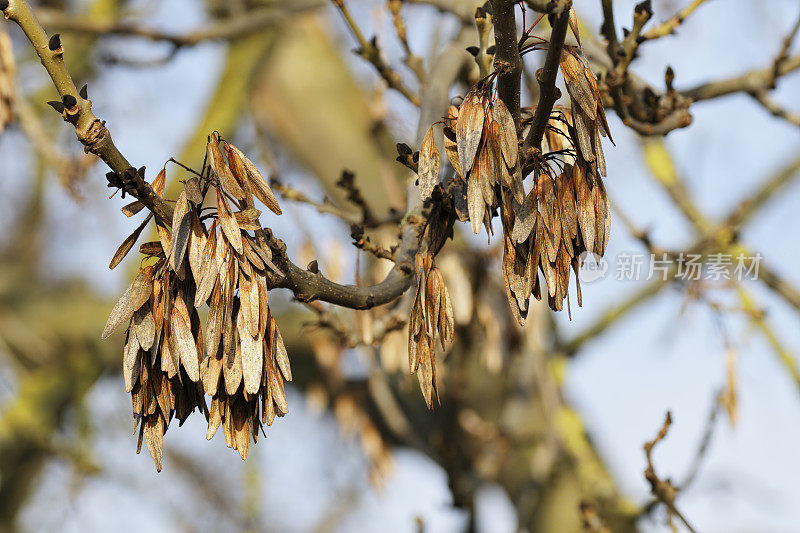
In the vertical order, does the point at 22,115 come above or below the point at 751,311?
above

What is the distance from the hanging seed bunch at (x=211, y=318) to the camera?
2.67ft

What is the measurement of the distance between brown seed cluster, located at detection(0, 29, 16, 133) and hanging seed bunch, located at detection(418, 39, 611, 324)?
1061mm

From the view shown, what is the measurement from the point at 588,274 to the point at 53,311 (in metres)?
2.80

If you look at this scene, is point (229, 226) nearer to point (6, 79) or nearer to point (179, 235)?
point (179, 235)

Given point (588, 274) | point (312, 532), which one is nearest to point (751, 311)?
point (588, 274)

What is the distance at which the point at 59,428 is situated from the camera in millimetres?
3740

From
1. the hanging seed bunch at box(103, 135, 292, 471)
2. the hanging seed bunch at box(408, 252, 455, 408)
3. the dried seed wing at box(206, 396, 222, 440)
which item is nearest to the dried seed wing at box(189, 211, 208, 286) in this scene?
the hanging seed bunch at box(103, 135, 292, 471)

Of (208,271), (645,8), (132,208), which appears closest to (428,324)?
(208,271)

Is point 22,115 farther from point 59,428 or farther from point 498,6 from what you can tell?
point 59,428

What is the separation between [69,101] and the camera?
2.71 ft

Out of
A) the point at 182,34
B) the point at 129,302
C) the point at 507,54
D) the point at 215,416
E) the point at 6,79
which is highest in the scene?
the point at 182,34

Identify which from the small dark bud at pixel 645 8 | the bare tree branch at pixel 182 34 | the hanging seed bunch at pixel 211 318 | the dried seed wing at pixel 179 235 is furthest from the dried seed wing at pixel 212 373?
the bare tree branch at pixel 182 34

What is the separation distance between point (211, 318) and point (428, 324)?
25 cm

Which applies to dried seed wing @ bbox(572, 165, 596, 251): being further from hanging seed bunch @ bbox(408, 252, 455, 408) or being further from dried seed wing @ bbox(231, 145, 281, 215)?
dried seed wing @ bbox(231, 145, 281, 215)
